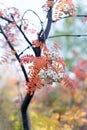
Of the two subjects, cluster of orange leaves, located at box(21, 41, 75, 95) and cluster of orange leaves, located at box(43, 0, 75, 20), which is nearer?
cluster of orange leaves, located at box(21, 41, 75, 95)

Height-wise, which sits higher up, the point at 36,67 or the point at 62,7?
the point at 62,7

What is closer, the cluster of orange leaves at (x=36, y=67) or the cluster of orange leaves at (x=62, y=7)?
the cluster of orange leaves at (x=36, y=67)

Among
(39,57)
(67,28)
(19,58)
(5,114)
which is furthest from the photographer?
(67,28)

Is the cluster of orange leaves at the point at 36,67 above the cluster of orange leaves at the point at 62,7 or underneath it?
underneath

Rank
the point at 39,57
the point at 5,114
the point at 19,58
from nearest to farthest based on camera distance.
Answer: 1. the point at 39,57
2. the point at 19,58
3. the point at 5,114

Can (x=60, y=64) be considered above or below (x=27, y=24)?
below

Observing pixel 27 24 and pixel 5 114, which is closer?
pixel 27 24

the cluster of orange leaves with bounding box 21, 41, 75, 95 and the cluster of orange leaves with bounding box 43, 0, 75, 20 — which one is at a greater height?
the cluster of orange leaves with bounding box 43, 0, 75, 20

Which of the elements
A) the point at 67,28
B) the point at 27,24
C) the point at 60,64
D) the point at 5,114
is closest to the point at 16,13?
the point at 27,24

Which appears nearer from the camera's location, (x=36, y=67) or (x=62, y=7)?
(x=36, y=67)

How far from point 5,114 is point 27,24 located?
1.77m

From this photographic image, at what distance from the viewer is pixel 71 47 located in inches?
376

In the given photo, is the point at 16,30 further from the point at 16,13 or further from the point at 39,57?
the point at 39,57

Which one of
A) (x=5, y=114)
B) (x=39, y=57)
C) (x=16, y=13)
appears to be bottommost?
(x=5, y=114)
